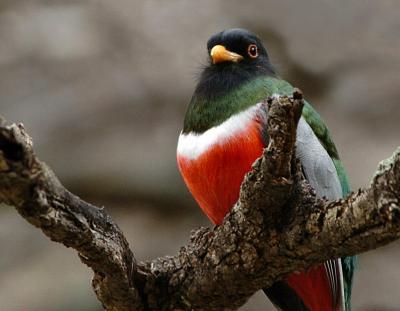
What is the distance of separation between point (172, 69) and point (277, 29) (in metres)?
0.84

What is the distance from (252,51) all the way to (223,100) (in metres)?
0.39

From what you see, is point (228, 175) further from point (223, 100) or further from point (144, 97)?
point (144, 97)

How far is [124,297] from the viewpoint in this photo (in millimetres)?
2676

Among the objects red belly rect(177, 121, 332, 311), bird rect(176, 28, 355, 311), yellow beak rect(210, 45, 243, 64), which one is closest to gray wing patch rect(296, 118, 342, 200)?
bird rect(176, 28, 355, 311)

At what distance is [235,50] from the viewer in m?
3.48

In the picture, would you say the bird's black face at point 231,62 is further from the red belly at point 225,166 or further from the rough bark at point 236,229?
the rough bark at point 236,229

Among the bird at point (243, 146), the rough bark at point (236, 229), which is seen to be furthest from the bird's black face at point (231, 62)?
the rough bark at point (236, 229)

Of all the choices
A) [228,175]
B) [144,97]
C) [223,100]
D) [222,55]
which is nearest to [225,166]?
[228,175]

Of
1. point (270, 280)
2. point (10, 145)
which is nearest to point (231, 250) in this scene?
point (270, 280)

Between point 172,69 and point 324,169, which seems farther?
point 172,69

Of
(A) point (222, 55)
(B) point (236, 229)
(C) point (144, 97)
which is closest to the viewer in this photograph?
(B) point (236, 229)

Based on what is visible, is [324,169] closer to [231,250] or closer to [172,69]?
[231,250]

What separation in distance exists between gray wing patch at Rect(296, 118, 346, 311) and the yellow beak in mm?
477

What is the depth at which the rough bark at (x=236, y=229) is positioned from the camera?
1.99 metres
